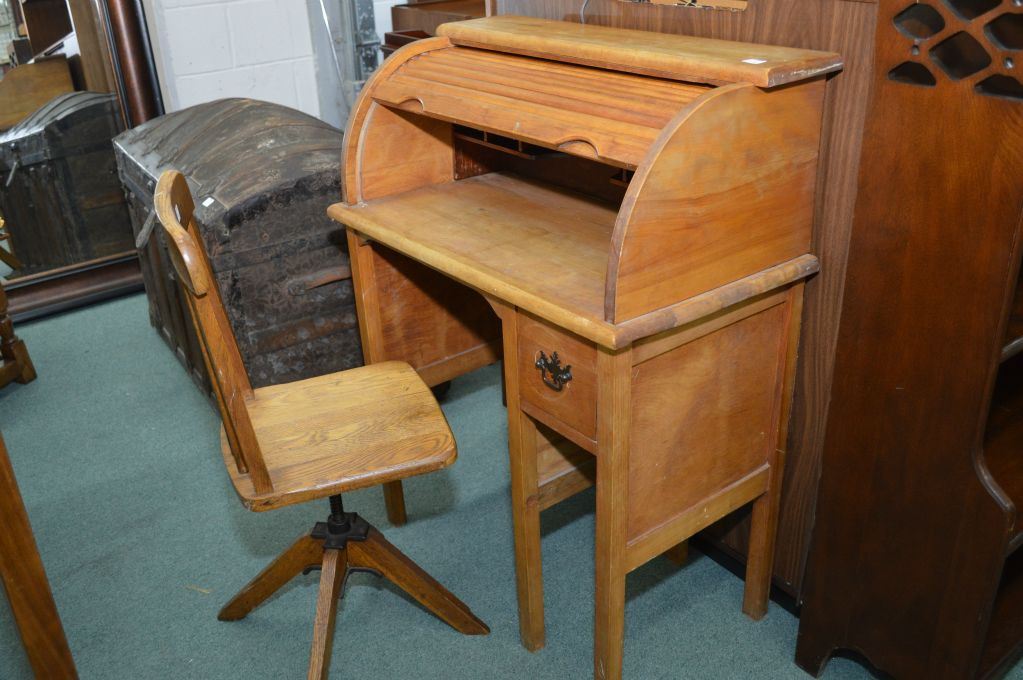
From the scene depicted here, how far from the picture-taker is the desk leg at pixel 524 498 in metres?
1.69

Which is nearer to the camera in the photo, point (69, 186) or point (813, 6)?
point (813, 6)

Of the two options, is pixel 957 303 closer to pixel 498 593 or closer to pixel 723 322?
pixel 723 322

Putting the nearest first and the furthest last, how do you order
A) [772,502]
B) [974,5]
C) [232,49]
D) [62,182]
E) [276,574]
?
[974,5]
[772,502]
[276,574]
[232,49]
[62,182]

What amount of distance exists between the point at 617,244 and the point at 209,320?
25.5 inches

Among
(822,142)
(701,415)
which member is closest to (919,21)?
(822,142)

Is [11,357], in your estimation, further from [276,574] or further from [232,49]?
[276,574]

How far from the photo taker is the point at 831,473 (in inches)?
66.0

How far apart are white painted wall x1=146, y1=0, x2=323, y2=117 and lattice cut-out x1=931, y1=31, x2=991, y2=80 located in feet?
8.65

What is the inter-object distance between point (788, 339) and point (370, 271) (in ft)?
2.97

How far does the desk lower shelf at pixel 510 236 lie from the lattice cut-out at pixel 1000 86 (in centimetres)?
62

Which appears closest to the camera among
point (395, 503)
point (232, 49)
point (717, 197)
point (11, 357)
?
point (717, 197)

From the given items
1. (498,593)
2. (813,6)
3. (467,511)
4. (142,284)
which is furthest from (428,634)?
(142,284)

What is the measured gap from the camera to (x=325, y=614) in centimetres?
181

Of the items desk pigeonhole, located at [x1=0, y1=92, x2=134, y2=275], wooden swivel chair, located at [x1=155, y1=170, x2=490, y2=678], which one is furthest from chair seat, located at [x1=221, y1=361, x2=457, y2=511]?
desk pigeonhole, located at [x1=0, y1=92, x2=134, y2=275]
